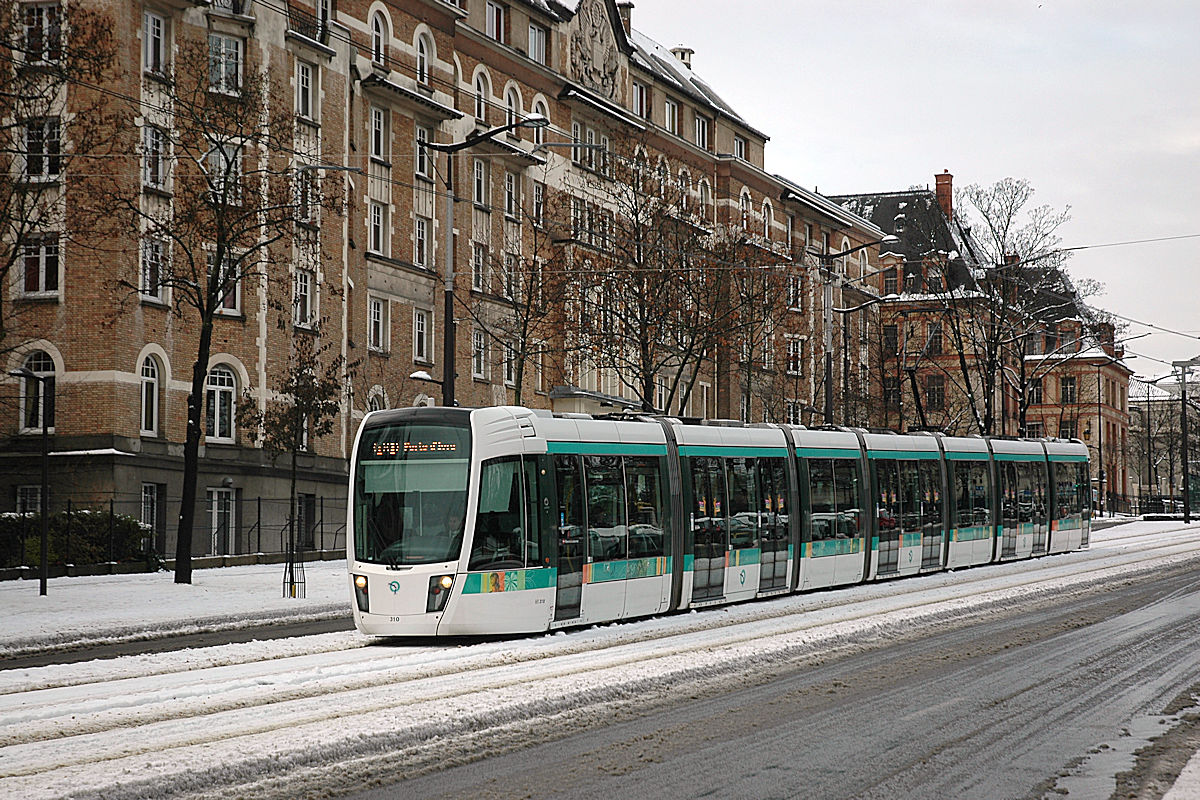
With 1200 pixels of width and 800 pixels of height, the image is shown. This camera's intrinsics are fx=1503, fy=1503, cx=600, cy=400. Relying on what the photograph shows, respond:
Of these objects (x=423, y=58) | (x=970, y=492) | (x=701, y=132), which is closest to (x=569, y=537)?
(x=970, y=492)

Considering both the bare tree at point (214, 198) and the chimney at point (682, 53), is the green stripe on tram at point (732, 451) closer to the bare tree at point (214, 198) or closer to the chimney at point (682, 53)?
the bare tree at point (214, 198)

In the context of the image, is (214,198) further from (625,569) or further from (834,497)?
(834,497)

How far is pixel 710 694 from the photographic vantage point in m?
13.6

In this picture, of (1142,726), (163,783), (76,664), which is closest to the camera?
(163,783)

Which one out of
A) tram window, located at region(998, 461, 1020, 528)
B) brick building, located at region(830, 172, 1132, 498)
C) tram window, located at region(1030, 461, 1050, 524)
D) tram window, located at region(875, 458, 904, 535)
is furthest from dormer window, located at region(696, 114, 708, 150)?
tram window, located at region(875, 458, 904, 535)

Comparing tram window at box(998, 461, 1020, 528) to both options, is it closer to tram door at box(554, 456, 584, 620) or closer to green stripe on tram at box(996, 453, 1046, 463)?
green stripe on tram at box(996, 453, 1046, 463)

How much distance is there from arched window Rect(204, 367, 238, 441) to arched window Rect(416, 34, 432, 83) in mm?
13875

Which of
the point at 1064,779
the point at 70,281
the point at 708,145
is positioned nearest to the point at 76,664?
the point at 1064,779

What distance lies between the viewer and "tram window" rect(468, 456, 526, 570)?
1831cm

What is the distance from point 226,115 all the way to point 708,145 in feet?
148

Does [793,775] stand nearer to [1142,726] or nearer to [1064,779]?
[1064,779]

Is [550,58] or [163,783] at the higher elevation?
[550,58]

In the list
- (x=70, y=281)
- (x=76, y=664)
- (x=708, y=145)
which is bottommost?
(x=76, y=664)

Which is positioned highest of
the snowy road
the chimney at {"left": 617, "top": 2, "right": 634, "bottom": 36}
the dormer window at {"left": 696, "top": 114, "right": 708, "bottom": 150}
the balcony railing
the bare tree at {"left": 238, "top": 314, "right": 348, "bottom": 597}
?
the chimney at {"left": 617, "top": 2, "right": 634, "bottom": 36}
